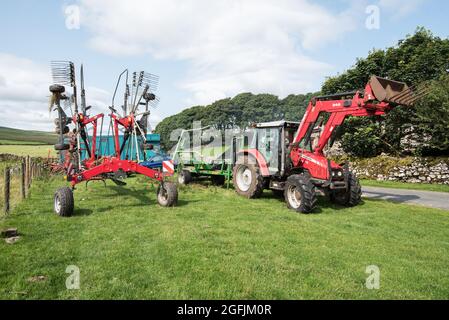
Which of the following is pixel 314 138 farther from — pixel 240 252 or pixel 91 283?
pixel 91 283

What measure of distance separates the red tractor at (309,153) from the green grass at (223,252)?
775 millimetres

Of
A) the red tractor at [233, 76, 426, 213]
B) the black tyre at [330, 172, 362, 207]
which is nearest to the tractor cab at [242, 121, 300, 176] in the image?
the red tractor at [233, 76, 426, 213]

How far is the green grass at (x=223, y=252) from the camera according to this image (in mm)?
4051

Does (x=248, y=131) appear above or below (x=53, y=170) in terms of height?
above

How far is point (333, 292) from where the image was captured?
4.04 metres

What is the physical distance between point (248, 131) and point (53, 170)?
13546 mm

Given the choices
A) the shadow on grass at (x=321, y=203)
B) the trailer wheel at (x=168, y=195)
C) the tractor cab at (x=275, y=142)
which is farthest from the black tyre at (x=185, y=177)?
the trailer wheel at (x=168, y=195)

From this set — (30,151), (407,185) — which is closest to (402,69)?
(407,185)

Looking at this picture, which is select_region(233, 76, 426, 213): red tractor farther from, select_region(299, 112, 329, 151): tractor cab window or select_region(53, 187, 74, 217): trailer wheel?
select_region(53, 187, 74, 217): trailer wheel

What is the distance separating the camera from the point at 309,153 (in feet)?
32.4

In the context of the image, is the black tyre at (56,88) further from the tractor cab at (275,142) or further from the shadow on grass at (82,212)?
the tractor cab at (275,142)

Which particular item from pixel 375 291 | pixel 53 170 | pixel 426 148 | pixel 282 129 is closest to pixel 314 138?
pixel 282 129

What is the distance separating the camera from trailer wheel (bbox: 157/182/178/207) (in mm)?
8898

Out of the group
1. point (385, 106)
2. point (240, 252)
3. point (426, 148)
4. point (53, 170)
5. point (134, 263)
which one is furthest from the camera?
point (53, 170)
